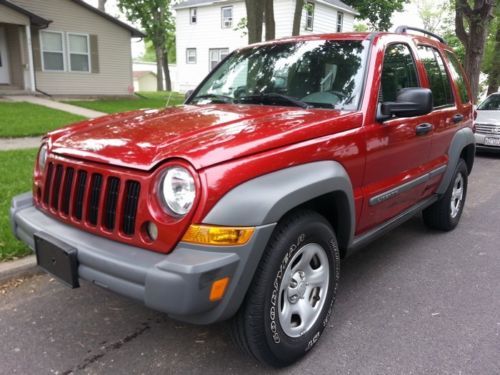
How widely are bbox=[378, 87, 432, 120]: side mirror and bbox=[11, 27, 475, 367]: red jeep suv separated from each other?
10 mm

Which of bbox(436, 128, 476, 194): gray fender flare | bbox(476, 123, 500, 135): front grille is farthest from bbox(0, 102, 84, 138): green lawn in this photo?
bbox(476, 123, 500, 135): front grille

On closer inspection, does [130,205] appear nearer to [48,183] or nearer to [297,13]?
[48,183]

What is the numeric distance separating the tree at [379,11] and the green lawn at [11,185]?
20698 millimetres

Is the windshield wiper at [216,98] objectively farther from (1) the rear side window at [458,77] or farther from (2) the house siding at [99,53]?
(2) the house siding at [99,53]

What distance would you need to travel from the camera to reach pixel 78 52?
1777 cm

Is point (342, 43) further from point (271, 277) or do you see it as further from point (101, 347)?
point (101, 347)

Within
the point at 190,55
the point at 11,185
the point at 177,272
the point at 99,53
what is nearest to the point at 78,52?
the point at 99,53

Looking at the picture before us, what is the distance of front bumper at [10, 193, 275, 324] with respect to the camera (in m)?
2.02

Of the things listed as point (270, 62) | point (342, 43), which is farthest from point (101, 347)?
point (342, 43)

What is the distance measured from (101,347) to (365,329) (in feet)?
5.39

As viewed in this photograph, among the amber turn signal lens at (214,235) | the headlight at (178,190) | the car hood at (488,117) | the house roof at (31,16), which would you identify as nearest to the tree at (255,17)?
the car hood at (488,117)

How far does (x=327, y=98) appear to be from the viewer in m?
3.27

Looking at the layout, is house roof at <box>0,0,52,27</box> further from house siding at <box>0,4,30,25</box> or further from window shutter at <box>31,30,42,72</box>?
window shutter at <box>31,30,42,72</box>

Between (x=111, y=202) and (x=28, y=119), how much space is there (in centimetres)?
932
